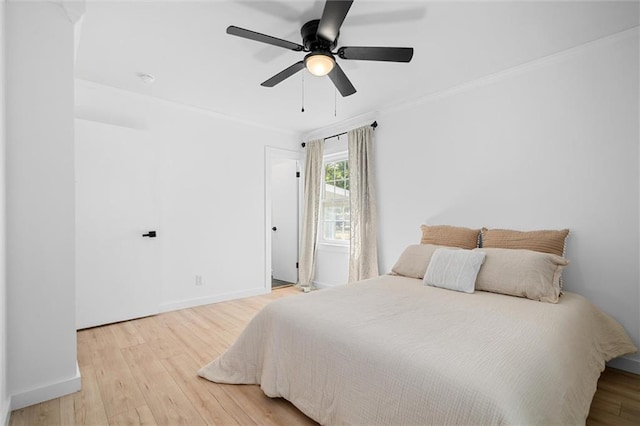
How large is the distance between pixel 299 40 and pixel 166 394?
265cm

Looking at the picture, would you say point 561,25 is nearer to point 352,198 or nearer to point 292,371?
point 352,198

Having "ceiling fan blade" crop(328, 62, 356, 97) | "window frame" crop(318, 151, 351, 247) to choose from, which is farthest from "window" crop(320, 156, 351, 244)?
"ceiling fan blade" crop(328, 62, 356, 97)

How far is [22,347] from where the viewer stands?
1.82m

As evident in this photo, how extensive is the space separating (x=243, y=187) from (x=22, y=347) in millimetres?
2821

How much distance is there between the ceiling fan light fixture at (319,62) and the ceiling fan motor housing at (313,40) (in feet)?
0.20

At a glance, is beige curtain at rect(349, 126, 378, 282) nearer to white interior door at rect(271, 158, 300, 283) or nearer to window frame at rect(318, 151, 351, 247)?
window frame at rect(318, 151, 351, 247)

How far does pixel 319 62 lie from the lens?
2.06m

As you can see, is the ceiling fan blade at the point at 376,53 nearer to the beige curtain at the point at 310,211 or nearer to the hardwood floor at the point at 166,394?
the hardwood floor at the point at 166,394

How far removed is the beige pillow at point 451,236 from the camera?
286cm

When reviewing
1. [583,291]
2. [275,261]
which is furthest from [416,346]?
[275,261]

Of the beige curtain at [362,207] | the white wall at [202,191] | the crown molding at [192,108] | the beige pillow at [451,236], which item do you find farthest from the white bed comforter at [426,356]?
the crown molding at [192,108]

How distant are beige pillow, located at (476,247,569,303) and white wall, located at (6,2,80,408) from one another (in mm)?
2918

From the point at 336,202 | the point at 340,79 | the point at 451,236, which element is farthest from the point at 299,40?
the point at 336,202

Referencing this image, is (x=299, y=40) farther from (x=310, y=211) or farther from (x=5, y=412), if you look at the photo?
(x=5, y=412)
